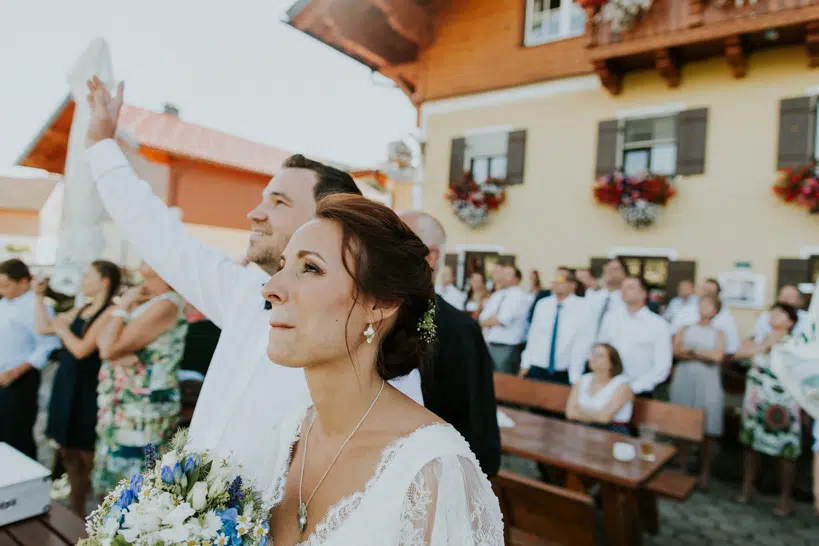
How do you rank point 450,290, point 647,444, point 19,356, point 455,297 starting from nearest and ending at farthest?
point 647,444 < point 19,356 < point 455,297 < point 450,290

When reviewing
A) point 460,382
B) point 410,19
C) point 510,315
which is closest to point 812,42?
point 510,315

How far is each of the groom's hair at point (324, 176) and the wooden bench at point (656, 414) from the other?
3224mm

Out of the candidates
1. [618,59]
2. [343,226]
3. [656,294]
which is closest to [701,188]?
[656,294]

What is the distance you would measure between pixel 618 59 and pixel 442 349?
32.8ft

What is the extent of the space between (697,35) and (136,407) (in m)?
9.98

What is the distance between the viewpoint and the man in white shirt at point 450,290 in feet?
32.7

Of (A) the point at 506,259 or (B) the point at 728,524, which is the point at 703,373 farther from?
(A) the point at 506,259

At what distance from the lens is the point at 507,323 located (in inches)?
320

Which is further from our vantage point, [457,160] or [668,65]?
[457,160]

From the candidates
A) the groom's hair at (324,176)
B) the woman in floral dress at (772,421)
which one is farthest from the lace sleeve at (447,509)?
the woman in floral dress at (772,421)

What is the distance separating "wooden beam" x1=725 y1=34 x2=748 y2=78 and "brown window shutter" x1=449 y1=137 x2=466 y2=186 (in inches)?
210

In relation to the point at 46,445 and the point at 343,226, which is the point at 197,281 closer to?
the point at 343,226

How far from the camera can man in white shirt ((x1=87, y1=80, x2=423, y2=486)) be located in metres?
1.82

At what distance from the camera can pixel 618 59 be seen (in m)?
10.7
